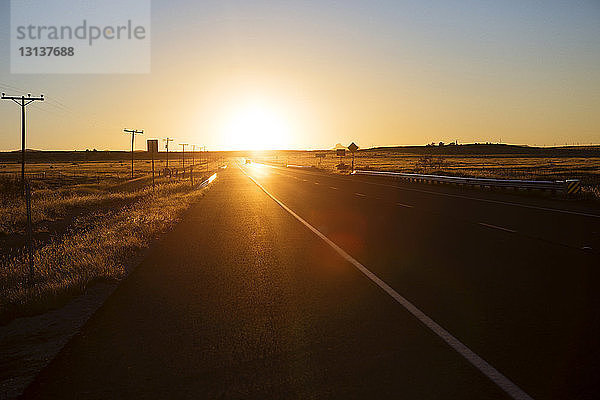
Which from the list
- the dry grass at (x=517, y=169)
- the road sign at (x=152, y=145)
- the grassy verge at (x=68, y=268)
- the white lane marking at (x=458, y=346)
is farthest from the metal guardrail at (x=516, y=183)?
the road sign at (x=152, y=145)

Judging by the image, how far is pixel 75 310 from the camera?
6.38m

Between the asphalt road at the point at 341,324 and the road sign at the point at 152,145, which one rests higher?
the road sign at the point at 152,145

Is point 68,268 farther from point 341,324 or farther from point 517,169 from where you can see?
point 517,169

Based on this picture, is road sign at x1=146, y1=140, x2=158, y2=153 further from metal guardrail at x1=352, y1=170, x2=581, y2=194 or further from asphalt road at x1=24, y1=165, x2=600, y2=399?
asphalt road at x1=24, y1=165, x2=600, y2=399

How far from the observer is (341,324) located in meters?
5.57

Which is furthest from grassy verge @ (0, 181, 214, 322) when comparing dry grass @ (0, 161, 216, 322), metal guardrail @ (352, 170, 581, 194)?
metal guardrail @ (352, 170, 581, 194)

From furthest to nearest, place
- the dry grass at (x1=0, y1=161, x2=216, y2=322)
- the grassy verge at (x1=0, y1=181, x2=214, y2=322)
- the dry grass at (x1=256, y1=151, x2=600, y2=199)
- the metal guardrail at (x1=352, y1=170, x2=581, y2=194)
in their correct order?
the dry grass at (x1=256, y1=151, x2=600, y2=199) < the metal guardrail at (x1=352, y1=170, x2=581, y2=194) < the dry grass at (x1=0, y1=161, x2=216, y2=322) < the grassy verge at (x1=0, y1=181, x2=214, y2=322)

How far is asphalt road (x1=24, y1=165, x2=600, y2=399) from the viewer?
4023 millimetres

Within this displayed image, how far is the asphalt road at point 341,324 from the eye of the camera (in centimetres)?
402

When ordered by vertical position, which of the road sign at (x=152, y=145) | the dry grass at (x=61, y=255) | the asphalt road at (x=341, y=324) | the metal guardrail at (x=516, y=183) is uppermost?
the road sign at (x=152, y=145)

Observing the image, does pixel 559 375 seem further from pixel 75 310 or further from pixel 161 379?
pixel 75 310

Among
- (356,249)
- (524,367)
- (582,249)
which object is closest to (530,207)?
(582,249)

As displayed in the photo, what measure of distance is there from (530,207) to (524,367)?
1756 centimetres

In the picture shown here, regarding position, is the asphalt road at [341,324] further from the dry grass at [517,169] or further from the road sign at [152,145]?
the road sign at [152,145]
